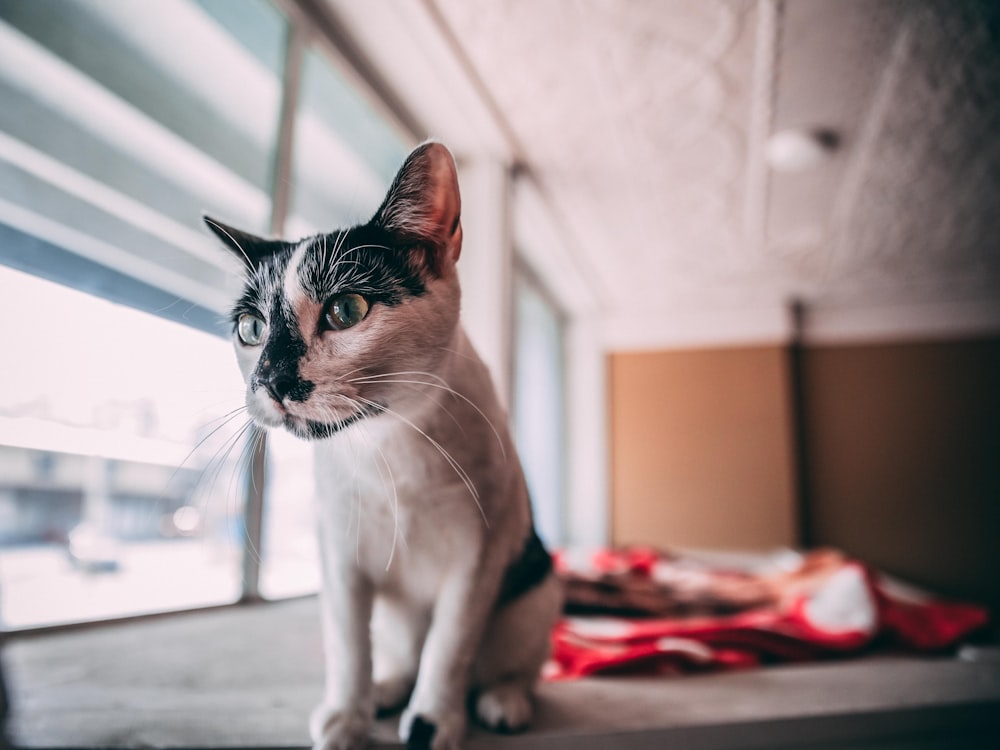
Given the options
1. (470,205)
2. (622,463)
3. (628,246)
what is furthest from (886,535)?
(470,205)

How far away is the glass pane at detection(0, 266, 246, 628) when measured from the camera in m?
0.70

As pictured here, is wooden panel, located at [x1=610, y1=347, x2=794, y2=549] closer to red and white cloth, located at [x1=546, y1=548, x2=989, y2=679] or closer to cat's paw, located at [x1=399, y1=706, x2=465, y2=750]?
red and white cloth, located at [x1=546, y1=548, x2=989, y2=679]

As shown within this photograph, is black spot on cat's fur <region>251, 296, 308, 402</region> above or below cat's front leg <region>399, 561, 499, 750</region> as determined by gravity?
above

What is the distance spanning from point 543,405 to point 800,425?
161cm

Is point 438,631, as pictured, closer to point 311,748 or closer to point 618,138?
point 311,748

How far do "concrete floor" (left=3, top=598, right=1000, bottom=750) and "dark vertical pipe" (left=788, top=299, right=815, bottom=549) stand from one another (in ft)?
8.35

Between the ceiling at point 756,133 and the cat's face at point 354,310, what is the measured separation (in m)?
1.12

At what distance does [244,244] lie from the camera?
1.87 ft

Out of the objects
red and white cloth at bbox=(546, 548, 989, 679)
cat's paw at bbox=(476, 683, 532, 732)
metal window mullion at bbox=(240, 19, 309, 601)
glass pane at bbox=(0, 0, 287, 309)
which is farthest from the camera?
metal window mullion at bbox=(240, 19, 309, 601)

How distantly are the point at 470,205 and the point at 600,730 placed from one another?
1.72 meters

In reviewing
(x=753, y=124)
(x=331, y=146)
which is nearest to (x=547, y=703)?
(x=331, y=146)

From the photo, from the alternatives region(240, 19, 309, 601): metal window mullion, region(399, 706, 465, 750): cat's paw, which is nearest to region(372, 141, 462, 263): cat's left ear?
region(399, 706, 465, 750): cat's paw

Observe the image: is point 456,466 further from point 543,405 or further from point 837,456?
point 837,456

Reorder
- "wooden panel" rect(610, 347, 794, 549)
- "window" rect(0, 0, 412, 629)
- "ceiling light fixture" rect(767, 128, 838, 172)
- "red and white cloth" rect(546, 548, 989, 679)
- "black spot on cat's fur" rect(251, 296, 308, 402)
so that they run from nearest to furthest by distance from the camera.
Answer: "black spot on cat's fur" rect(251, 296, 308, 402), "window" rect(0, 0, 412, 629), "red and white cloth" rect(546, 548, 989, 679), "ceiling light fixture" rect(767, 128, 838, 172), "wooden panel" rect(610, 347, 794, 549)
